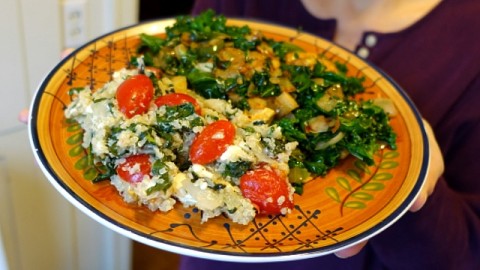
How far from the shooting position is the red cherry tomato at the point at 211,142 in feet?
2.81

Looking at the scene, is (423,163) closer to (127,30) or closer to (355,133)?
(355,133)

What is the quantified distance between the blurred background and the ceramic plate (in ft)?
1.25

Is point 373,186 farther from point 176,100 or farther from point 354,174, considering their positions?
point 176,100

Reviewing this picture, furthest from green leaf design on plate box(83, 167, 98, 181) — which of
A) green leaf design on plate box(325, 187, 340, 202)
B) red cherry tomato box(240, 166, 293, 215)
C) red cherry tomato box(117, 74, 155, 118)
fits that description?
green leaf design on plate box(325, 187, 340, 202)

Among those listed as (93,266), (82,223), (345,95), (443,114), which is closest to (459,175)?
(443,114)

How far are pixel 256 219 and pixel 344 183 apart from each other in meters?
0.19

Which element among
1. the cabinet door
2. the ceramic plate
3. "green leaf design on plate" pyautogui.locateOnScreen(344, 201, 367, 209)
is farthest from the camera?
the cabinet door

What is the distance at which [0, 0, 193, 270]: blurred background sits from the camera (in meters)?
1.41

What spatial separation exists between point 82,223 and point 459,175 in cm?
125

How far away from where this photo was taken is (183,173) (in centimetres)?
85

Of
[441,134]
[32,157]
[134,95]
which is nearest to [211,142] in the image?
[134,95]

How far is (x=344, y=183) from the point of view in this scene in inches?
37.3

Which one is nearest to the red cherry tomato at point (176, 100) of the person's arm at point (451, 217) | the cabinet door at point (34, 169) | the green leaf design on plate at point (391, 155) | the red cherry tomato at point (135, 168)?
the red cherry tomato at point (135, 168)

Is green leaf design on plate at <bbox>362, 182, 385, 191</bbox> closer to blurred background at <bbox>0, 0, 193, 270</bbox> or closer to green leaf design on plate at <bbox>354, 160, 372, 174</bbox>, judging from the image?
green leaf design on plate at <bbox>354, 160, 372, 174</bbox>
